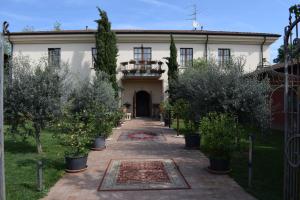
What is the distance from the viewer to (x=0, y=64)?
13.3 ft

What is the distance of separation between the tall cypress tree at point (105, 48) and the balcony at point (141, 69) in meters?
1.47

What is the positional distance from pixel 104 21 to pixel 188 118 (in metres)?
13.1

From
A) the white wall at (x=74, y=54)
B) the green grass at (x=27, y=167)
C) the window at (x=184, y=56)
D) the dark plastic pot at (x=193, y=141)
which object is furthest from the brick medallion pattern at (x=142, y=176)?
the white wall at (x=74, y=54)

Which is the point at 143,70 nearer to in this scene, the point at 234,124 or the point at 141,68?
the point at 141,68

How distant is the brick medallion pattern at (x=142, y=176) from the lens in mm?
7047

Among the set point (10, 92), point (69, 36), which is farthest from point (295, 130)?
point (69, 36)

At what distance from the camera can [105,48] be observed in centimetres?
2264

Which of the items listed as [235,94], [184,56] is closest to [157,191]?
[235,94]

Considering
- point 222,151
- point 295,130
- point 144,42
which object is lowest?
point 222,151

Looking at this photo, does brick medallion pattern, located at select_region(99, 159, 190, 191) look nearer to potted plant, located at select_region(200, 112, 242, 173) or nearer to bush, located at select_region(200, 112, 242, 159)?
potted plant, located at select_region(200, 112, 242, 173)

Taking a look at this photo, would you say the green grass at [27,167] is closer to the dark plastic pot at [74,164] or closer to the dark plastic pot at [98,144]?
the dark plastic pot at [74,164]

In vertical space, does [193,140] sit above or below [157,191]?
above

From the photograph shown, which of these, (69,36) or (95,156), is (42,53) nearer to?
(69,36)

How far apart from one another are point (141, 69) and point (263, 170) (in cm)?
1630
